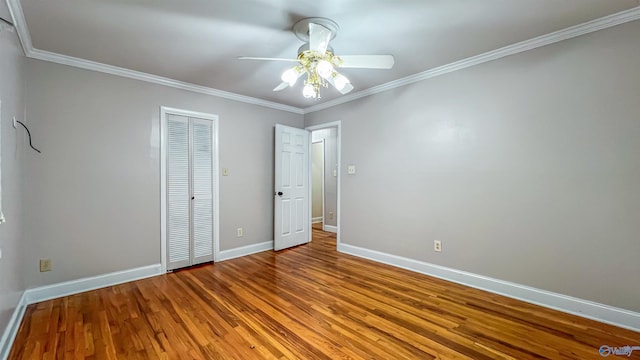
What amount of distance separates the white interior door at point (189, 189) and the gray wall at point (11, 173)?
4.02ft

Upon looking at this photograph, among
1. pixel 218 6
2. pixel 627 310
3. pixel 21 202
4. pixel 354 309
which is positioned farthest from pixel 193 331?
pixel 627 310

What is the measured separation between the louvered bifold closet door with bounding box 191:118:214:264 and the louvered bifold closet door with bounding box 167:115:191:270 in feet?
0.28

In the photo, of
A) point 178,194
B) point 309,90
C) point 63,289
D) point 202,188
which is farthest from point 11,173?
point 309,90

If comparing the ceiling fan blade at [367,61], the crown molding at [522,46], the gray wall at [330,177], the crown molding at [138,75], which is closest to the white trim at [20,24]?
the crown molding at [138,75]

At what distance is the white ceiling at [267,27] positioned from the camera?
1.95 meters

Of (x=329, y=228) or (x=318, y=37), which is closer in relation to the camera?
(x=318, y=37)

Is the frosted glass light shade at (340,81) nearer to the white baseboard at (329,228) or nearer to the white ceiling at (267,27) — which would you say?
the white ceiling at (267,27)

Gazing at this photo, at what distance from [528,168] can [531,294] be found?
1158 mm

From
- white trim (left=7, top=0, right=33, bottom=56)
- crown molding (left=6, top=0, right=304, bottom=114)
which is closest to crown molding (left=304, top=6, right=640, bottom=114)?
crown molding (left=6, top=0, right=304, bottom=114)

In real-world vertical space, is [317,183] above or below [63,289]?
above

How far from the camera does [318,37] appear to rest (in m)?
1.99

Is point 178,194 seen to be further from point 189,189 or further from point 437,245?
point 437,245

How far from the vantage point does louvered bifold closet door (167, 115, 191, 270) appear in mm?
3412

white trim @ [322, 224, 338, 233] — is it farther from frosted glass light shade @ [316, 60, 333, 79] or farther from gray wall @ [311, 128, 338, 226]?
frosted glass light shade @ [316, 60, 333, 79]
